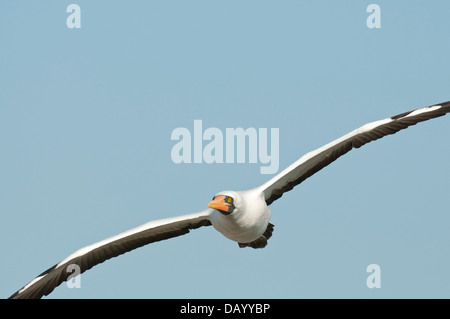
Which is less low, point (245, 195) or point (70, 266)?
point (245, 195)

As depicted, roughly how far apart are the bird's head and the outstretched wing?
97 cm

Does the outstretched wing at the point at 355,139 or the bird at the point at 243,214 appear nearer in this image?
the bird at the point at 243,214

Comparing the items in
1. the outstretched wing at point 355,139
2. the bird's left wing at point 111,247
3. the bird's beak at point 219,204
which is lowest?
the bird's left wing at point 111,247

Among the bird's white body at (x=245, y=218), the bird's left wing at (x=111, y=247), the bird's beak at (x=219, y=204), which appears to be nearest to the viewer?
the bird's beak at (x=219, y=204)

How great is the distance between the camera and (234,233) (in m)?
17.9

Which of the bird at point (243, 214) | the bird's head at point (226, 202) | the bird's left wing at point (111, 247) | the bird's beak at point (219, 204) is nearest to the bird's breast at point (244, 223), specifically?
the bird at point (243, 214)

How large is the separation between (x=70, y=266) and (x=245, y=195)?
11.9ft

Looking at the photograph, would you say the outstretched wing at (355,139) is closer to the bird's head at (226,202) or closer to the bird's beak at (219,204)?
the bird's head at (226,202)

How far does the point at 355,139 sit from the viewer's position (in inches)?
716

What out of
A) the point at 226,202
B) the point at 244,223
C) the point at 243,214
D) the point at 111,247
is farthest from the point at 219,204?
the point at 111,247

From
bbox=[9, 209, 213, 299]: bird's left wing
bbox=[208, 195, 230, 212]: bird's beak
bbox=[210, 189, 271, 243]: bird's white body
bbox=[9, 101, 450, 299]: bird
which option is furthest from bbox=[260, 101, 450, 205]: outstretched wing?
bbox=[9, 209, 213, 299]: bird's left wing

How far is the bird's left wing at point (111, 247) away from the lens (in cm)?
1805
